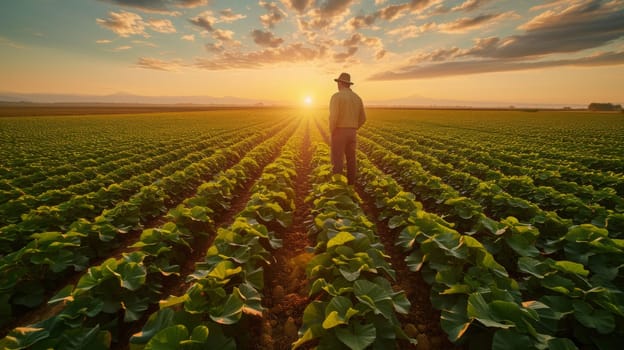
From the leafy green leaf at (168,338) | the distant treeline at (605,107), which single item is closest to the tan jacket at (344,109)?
the leafy green leaf at (168,338)

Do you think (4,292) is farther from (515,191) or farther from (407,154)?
(407,154)

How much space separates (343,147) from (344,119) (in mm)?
729

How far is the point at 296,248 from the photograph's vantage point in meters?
5.05

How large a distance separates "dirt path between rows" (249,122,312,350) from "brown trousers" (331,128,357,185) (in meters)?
2.26

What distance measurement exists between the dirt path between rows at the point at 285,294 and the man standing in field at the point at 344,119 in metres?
2.42

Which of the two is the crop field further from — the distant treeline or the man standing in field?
the distant treeline

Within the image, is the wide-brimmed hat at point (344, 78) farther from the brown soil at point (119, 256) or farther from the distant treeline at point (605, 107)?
the distant treeline at point (605, 107)

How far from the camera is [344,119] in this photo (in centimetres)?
692

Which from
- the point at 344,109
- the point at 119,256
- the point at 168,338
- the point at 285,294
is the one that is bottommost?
the point at 119,256

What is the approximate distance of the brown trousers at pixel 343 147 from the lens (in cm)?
707

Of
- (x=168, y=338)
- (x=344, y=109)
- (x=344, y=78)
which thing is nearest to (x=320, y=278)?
(x=168, y=338)

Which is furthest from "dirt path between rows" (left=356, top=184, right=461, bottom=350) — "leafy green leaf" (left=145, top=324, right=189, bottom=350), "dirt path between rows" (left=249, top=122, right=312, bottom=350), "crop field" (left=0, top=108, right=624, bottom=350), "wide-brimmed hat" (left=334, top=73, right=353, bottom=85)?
"wide-brimmed hat" (left=334, top=73, right=353, bottom=85)

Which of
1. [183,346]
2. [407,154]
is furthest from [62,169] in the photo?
[407,154]

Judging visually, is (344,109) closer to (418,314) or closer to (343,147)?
(343,147)
